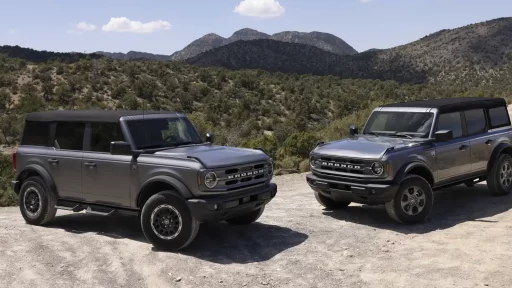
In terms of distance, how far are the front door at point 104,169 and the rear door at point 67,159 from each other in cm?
15

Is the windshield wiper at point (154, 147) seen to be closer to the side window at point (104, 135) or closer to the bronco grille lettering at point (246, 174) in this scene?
the side window at point (104, 135)

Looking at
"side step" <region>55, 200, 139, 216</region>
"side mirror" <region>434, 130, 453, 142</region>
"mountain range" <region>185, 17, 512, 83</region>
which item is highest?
"mountain range" <region>185, 17, 512, 83</region>

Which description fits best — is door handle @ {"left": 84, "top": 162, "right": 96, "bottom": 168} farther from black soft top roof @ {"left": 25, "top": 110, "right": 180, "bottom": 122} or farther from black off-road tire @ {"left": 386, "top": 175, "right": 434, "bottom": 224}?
black off-road tire @ {"left": 386, "top": 175, "right": 434, "bottom": 224}

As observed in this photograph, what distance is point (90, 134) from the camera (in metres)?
8.28

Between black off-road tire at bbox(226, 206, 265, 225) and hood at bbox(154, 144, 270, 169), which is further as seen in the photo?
black off-road tire at bbox(226, 206, 265, 225)

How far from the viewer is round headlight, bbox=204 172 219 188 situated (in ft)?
22.9

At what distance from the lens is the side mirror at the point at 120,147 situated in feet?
24.4

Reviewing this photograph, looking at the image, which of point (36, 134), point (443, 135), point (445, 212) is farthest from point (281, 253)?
point (36, 134)

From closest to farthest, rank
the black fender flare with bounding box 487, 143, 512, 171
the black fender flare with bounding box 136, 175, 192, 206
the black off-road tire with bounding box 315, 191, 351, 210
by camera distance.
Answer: the black fender flare with bounding box 136, 175, 192, 206
the black off-road tire with bounding box 315, 191, 351, 210
the black fender flare with bounding box 487, 143, 512, 171

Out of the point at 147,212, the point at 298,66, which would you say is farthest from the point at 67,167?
the point at 298,66

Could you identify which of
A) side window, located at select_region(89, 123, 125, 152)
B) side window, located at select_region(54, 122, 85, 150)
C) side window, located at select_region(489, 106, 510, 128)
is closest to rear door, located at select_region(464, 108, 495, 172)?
side window, located at select_region(489, 106, 510, 128)

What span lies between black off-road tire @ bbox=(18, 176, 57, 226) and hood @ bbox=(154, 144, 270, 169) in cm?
240

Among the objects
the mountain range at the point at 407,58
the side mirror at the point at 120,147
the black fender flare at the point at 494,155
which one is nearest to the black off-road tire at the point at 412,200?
the black fender flare at the point at 494,155

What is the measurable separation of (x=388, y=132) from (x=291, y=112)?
3233 centimetres
